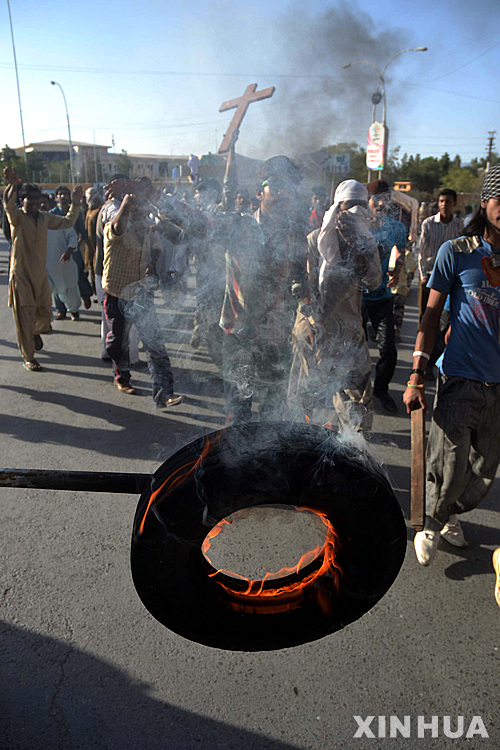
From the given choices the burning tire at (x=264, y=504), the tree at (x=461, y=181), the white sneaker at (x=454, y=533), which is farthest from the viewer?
the tree at (x=461, y=181)

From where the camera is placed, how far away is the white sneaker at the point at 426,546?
2.95 meters

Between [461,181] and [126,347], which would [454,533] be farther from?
[461,181]

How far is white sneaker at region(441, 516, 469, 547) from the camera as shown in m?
3.18

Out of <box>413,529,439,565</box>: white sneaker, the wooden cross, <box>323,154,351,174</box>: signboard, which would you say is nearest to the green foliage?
the wooden cross

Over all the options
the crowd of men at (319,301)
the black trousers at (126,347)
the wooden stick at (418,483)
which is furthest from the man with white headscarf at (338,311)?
the black trousers at (126,347)

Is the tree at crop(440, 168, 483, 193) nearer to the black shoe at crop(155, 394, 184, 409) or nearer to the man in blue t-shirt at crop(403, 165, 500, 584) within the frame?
the black shoe at crop(155, 394, 184, 409)

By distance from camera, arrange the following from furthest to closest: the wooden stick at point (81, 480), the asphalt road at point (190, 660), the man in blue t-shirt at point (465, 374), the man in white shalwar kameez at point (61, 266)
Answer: the man in white shalwar kameez at point (61, 266), the man in blue t-shirt at point (465, 374), the asphalt road at point (190, 660), the wooden stick at point (81, 480)

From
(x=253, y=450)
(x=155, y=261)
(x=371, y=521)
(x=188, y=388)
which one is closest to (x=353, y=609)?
(x=371, y=521)

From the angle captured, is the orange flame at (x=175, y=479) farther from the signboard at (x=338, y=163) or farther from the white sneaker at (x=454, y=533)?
the white sneaker at (x=454, y=533)

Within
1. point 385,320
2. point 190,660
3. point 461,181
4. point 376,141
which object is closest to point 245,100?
point 376,141

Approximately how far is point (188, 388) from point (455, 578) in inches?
148

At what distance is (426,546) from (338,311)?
1.42 meters

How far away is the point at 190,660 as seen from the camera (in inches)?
92.1

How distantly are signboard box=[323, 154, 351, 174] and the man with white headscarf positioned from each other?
0.28 metres
